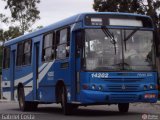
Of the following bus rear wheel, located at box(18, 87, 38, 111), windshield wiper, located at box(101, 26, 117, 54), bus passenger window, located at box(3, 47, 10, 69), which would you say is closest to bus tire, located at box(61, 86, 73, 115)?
windshield wiper, located at box(101, 26, 117, 54)

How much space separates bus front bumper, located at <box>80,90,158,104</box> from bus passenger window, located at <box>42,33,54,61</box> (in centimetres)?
→ 299

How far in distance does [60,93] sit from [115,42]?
2.67 meters

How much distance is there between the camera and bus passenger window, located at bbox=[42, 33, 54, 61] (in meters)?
18.8

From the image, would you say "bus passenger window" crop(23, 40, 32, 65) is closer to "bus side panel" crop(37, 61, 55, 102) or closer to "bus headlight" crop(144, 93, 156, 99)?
"bus side panel" crop(37, 61, 55, 102)

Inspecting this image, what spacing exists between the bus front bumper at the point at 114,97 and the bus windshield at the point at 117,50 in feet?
2.33

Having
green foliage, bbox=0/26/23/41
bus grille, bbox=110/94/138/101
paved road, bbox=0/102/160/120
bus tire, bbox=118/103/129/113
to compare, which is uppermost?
green foliage, bbox=0/26/23/41

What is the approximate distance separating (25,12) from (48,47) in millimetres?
42754

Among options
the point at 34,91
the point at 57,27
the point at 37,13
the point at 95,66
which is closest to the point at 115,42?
the point at 95,66

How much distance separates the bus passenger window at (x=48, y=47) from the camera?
741 inches

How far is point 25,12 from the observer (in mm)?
61438

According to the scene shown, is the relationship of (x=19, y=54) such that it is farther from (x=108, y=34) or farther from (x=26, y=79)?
(x=108, y=34)

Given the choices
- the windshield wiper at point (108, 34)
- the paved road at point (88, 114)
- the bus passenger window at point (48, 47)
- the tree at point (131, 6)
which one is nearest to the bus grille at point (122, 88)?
the paved road at point (88, 114)

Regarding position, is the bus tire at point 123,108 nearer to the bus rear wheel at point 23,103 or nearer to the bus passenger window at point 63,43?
the bus passenger window at point 63,43

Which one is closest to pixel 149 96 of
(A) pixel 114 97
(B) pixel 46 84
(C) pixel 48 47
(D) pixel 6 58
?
(A) pixel 114 97
